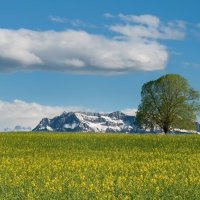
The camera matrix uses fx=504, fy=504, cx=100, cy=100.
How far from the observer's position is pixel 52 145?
1923 inches

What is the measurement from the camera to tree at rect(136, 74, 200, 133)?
9012cm

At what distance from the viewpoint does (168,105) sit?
90.6 meters

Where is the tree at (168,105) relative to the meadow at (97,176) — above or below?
above

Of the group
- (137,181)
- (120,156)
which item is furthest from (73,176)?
(120,156)

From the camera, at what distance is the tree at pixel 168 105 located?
90.1 metres

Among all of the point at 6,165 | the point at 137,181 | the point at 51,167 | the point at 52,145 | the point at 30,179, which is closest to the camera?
the point at 137,181

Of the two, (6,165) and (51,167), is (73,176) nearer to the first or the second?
(51,167)

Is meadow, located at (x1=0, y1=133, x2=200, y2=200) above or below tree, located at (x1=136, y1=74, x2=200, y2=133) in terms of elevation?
below

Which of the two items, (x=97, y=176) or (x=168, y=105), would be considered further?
(x=168, y=105)

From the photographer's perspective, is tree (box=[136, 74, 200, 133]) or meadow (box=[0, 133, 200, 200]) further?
tree (box=[136, 74, 200, 133])

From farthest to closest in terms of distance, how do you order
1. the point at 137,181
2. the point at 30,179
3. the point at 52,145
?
the point at 52,145
the point at 30,179
the point at 137,181

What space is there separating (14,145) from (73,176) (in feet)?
84.4

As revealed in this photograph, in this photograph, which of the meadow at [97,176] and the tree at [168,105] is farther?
the tree at [168,105]

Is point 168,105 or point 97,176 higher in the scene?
point 168,105
